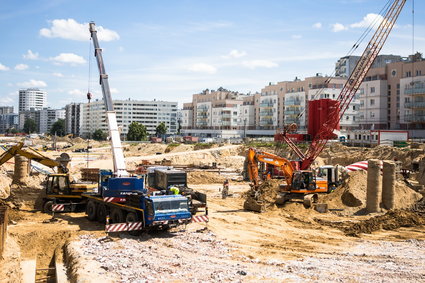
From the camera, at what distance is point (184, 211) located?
18.2 metres

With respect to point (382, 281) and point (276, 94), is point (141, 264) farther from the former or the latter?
point (276, 94)

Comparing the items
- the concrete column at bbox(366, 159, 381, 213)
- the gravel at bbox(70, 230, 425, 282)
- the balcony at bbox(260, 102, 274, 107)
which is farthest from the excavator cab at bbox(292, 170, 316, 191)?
the balcony at bbox(260, 102, 274, 107)

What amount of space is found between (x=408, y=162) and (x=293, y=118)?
53152mm

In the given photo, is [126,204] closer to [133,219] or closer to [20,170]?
[133,219]

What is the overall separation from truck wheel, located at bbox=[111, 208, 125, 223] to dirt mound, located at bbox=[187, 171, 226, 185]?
892 inches

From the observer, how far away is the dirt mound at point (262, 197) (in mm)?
26241

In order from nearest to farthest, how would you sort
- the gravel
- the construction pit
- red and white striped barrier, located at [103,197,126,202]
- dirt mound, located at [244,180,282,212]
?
the gravel < the construction pit < red and white striped barrier, located at [103,197,126,202] < dirt mound, located at [244,180,282,212]

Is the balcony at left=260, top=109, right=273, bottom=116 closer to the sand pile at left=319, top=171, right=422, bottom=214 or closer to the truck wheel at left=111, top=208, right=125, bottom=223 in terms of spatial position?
the sand pile at left=319, top=171, right=422, bottom=214

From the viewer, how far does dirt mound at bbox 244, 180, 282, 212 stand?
26.2 meters

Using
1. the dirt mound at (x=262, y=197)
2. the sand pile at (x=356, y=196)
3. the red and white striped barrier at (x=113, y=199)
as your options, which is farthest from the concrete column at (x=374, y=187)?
the red and white striped barrier at (x=113, y=199)

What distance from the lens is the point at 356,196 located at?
26.5m

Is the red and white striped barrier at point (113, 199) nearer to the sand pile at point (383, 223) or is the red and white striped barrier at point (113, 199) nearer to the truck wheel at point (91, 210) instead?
the truck wheel at point (91, 210)

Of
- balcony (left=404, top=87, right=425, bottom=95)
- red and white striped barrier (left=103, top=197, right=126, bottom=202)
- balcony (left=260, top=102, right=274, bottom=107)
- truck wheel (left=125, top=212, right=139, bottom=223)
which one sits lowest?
truck wheel (left=125, top=212, right=139, bottom=223)

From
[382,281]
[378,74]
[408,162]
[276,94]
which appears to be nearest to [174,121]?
[276,94]
